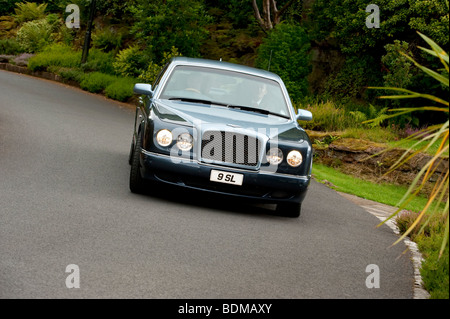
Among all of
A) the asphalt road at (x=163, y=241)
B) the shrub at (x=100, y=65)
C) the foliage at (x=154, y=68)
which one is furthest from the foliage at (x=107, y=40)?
the asphalt road at (x=163, y=241)

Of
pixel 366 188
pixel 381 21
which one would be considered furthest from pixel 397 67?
pixel 366 188

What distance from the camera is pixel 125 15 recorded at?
34188 mm

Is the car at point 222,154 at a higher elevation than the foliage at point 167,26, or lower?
lower

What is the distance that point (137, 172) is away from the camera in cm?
873

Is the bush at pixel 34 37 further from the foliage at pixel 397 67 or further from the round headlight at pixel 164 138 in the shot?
the round headlight at pixel 164 138

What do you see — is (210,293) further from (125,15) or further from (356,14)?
(125,15)

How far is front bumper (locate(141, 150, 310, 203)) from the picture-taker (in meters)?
8.29

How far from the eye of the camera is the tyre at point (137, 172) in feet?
28.3

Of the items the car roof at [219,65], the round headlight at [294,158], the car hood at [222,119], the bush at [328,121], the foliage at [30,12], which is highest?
the foliage at [30,12]

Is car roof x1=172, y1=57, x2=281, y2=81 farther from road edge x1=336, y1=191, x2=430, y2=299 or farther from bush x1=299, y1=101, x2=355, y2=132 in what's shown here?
bush x1=299, y1=101, x2=355, y2=132

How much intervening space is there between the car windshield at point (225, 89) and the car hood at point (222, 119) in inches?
10.2
